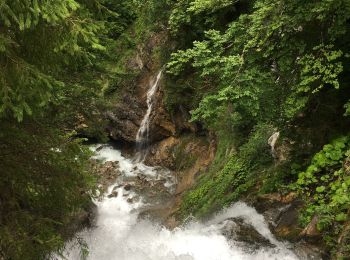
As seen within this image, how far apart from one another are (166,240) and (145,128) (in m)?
9.00

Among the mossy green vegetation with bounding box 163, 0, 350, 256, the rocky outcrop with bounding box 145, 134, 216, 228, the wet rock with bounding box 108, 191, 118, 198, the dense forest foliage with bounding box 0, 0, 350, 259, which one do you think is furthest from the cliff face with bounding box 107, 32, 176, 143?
the mossy green vegetation with bounding box 163, 0, 350, 256

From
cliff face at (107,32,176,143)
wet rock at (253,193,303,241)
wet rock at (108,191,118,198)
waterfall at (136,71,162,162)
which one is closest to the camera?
wet rock at (253,193,303,241)

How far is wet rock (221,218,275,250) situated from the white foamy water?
0.10 metres

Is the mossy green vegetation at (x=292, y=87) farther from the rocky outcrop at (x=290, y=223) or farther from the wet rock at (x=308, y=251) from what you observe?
the wet rock at (x=308, y=251)

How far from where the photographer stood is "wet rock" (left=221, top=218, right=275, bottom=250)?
7884 millimetres

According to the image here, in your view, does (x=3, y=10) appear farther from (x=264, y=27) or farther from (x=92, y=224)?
(x=92, y=224)

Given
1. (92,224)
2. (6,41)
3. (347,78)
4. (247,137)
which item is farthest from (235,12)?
(6,41)

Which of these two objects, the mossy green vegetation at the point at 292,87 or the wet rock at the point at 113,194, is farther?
the wet rock at the point at 113,194

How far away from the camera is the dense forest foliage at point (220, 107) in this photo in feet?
16.4

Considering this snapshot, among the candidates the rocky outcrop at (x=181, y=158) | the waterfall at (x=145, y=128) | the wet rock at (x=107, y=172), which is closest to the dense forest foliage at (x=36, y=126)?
the rocky outcrop at (x=181, y=158)

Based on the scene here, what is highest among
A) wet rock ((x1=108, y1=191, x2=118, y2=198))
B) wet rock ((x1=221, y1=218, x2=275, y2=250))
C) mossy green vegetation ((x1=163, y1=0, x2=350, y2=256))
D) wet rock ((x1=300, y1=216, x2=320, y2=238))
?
mossy green vegetation ((x1=163, y1=0, x2=350, y2=256))

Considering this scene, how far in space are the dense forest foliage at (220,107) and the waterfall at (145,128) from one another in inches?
243

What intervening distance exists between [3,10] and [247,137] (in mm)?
9035

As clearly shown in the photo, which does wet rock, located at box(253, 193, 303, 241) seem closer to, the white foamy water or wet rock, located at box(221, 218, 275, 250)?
the white foamy water
